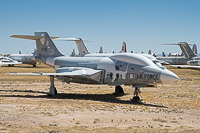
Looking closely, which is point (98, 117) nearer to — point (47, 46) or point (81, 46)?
point (47, 46)

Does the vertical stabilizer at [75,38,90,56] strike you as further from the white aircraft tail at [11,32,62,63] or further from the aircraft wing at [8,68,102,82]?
the aircraft wing at [8,68,102,82]

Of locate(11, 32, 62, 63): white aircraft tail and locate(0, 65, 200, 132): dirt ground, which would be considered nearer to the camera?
locate(0, 65, 200, 132): dirt ground

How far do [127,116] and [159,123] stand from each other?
172cm

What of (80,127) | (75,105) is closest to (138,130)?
(80,127)

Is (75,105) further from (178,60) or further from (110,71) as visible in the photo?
(178,60)

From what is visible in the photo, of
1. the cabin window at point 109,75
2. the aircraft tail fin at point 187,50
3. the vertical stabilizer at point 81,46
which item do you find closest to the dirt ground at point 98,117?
the cabin window at point 109,75

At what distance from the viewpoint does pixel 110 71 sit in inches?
773

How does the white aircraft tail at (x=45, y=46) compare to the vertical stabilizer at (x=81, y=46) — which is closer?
the white aircraft tail at (x=45, y=46)

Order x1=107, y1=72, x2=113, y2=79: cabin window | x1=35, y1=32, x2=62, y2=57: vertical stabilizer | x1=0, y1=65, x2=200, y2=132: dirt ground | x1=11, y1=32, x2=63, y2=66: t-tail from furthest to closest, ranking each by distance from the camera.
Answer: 1. x1=35, y1=32, x2=62, y2=57: vertical stabilizer
2. x1=11, y1=32, x2=63, y2=66: t-tail
3. x1=107, y1=72, x2=113, y2=79: cabin window
4. x1=0, y1=65, x2=200, y2=132: dirt ground

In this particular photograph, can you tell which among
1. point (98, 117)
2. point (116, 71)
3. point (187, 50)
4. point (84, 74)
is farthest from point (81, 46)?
point (98, 117)

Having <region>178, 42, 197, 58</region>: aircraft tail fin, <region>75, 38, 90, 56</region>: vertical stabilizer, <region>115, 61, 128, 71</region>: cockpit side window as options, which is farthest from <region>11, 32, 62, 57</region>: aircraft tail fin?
<region>178, 42, 197, 58</region>: aircraft tail fin

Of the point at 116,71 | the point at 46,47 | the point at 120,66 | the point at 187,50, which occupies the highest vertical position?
the point at 187,50

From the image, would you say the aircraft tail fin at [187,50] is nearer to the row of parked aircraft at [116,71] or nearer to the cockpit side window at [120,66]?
the row of parked aircraft at [116,71]

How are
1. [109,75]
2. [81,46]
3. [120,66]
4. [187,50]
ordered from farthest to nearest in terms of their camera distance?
[187,50]
[81,46]
[109,75]
[120,66]
